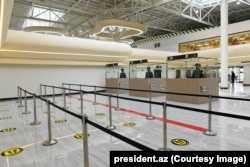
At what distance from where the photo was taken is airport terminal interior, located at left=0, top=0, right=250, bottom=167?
10.2 feet

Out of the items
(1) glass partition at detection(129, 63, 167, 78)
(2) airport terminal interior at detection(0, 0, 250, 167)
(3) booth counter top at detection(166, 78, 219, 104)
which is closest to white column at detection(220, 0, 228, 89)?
(2) airport terminal interior at detection(0, 0, 250, 167)

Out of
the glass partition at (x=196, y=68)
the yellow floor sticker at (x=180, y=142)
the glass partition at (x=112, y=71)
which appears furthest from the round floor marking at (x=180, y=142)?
the glass partition at (x=112, y=71)

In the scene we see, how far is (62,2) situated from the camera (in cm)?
1093

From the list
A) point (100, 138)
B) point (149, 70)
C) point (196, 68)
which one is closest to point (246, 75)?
point (149, 70)

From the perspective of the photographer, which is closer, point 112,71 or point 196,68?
point 196,68

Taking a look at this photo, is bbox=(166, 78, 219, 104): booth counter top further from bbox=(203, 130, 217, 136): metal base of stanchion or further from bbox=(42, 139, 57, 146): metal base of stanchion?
bbox=(42, 139, 57, 146): metal base of stanchion

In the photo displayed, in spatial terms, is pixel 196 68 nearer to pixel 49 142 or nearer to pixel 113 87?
pixel 113 87

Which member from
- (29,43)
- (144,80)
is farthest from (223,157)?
(29,43)

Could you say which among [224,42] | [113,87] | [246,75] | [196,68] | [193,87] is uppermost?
[224,42]

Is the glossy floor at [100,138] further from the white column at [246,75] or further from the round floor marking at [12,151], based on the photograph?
the white column at [246,75]

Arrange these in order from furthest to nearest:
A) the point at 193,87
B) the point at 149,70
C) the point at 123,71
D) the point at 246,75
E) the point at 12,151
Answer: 1. the point at 246,75
2. the point at 123,71
3. the point at 149,70
4. the point at 193,87
5. the point at 12,151

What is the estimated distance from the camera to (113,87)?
11.5 m

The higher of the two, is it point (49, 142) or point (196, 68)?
point (196, 68)

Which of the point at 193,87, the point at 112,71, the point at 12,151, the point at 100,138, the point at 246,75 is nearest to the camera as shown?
the point at 12,151
